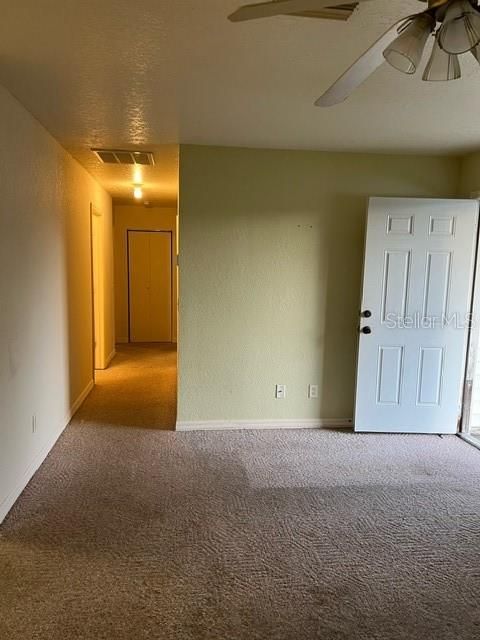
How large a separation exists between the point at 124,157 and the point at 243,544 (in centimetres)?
323

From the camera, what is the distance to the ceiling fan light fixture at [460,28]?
1.23 meters

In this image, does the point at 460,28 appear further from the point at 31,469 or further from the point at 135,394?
the point at 135,394

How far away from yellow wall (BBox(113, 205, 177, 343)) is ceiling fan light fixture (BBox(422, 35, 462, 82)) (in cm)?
636

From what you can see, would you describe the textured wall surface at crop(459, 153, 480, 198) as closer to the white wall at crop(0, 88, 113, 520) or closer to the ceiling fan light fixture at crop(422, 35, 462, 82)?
the ceiling fan light fixture at crop(422, 35, 462, 82)

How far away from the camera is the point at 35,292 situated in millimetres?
2979

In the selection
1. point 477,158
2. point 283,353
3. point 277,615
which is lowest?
point 277,615

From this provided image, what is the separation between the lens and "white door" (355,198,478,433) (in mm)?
3674

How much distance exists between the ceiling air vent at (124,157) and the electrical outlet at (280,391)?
2286 millimetres

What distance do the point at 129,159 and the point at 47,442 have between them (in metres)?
2.47

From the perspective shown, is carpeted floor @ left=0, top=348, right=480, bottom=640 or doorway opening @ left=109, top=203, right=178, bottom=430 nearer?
carpeted floor @ left=0, top=348, right=480, bottom=640

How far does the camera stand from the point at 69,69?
86.5 inches


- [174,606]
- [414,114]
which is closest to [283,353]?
[414,114]

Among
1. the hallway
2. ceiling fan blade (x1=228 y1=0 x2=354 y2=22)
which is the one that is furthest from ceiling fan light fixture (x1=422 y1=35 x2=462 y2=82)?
the hallway

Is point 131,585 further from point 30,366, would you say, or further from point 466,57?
point 466,57
